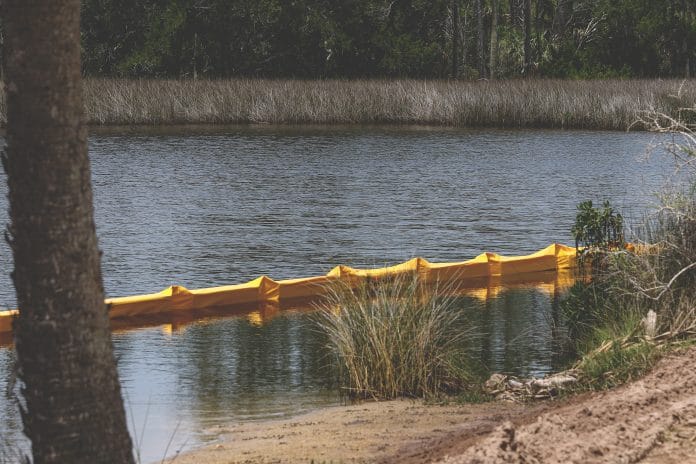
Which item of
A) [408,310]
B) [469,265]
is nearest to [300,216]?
[469,265]

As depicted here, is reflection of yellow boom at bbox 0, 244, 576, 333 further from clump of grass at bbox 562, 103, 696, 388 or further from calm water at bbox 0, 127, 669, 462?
clump of grass at bbox 562, 103, 696, 388

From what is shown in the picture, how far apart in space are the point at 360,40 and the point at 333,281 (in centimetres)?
3985

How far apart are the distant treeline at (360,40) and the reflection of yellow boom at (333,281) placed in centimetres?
3386

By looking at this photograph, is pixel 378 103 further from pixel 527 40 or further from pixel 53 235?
pixel 53 235

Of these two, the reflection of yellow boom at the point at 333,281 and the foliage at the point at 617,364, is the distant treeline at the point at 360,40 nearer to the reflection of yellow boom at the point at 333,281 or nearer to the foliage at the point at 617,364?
the reflection of yellow boom at the point at 333,281

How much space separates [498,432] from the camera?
226 inches

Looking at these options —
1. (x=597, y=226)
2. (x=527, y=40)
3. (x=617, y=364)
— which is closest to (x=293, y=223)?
(x=597, y=226)

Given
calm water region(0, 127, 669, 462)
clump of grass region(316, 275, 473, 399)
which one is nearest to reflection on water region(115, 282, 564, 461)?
calm water region(0, 127, 669, 462)

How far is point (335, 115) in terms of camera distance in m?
36.8

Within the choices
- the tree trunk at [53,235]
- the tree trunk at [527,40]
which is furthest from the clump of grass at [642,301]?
the tree trunk at [527,40]

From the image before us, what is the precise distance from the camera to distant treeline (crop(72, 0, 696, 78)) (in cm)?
4759

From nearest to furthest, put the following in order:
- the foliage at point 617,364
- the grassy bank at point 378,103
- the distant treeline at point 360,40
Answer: the foliage at point 617,364 < the grassy bank at point 378,103 < the distant treeline at point 360,40

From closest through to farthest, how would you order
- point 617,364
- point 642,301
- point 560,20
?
point 617,364 → point 642,301 → point 560,20

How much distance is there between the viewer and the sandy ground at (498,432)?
5.58 meters
